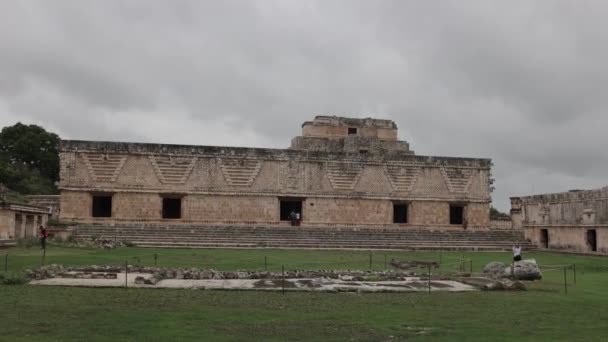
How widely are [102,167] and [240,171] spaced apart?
675 centimetres

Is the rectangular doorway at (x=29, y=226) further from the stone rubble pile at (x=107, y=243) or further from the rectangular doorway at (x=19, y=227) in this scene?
the stone rubble pile at (x=107, y=243)

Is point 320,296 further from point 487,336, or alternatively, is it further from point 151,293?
point 487,336

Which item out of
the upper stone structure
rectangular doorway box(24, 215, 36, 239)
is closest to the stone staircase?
rectangular doorway box(24, 215, 36, 239)

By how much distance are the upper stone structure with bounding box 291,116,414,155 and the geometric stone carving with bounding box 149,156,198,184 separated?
7.76m

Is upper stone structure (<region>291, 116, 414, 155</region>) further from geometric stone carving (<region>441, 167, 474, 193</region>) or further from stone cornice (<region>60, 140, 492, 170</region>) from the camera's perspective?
geometric stone carving (<region>441, 167, 474, 193</region>)

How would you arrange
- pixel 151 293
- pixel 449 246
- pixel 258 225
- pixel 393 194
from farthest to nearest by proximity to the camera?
pixel 393 194 < pixel 258 225 < pixel 449 246 < pixel 151 293

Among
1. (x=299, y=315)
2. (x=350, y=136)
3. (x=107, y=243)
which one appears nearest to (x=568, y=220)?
(x=350, y=136)

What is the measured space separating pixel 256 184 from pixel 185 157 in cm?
382

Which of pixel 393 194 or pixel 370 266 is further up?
pixel 393 194

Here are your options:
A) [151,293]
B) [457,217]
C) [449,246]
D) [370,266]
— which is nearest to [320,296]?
[151,293]

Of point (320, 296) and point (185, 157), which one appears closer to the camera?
point (320, 296)

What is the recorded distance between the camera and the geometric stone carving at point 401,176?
32094mm

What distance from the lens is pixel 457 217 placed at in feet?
111

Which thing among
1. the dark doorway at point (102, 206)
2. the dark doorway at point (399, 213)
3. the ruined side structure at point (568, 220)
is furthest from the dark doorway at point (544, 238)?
the dark doorway at point (102, 206)
